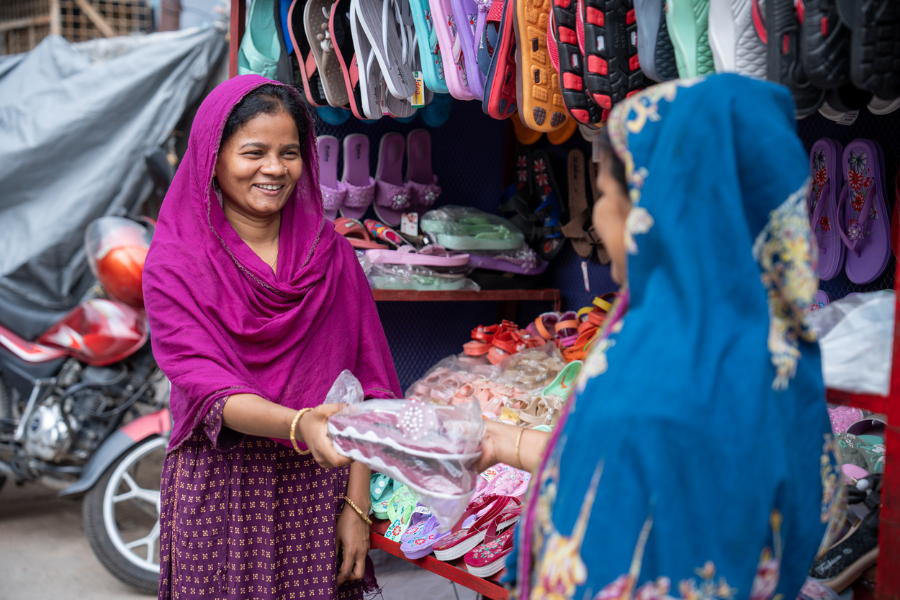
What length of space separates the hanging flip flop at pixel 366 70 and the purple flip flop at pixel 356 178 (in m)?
0.74

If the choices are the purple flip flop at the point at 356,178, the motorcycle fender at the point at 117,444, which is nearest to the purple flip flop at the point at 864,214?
the purple flip flop at the point at 356,178

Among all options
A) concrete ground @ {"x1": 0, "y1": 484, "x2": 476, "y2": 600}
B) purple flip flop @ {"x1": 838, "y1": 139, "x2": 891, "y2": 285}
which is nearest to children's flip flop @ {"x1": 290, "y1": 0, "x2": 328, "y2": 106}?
purple flip flop @ {"x1": 838, "y1": 139, "x2": 891, "y2": 285}

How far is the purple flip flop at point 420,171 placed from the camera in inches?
122

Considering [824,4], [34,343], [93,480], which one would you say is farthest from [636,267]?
[34,343]

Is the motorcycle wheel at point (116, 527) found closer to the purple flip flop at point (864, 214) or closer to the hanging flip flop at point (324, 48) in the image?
the hanging flip flop at point (324, 48)

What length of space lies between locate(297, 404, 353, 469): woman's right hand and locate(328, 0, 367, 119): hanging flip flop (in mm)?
1184

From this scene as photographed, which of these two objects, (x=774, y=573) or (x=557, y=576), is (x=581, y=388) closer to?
(x=557, y=576)

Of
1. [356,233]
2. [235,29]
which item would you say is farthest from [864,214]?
[235,29]

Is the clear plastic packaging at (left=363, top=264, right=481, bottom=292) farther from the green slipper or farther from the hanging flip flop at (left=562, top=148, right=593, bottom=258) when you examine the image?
the green slipper

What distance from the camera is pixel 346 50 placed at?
7.54 ft

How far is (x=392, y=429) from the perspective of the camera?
1.24 m

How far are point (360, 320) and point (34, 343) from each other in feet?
8.19

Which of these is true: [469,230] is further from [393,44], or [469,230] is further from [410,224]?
[393,44]

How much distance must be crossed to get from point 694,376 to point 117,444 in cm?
304
